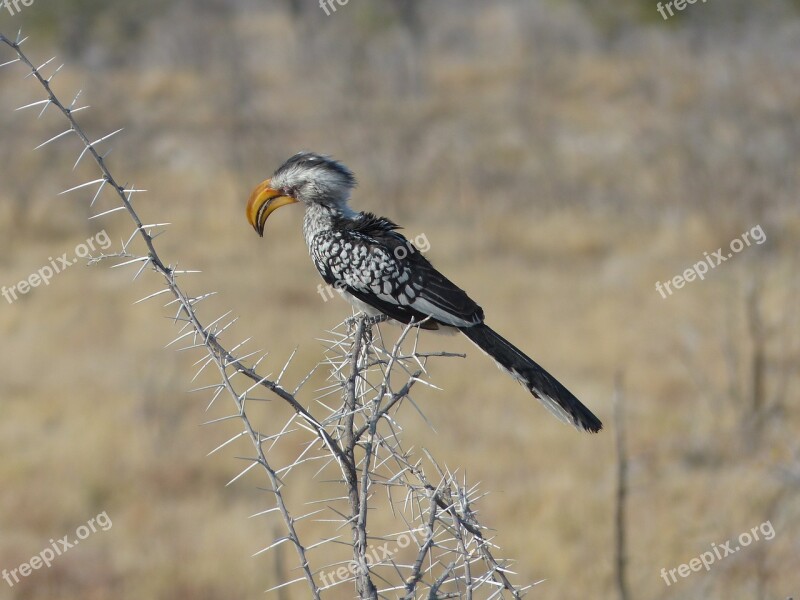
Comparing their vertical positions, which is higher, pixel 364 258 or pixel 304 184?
pixel 304 184

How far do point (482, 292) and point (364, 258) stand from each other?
30.3ft

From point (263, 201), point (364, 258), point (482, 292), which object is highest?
point (482, 292)

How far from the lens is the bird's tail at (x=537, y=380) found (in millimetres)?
2783

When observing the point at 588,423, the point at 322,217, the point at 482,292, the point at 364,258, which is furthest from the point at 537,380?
the point at 482,292

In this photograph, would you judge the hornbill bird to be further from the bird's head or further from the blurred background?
the blurred background

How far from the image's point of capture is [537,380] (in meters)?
2.95

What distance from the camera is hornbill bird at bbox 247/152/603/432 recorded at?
129 inches

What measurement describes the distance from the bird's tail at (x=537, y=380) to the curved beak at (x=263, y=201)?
30.6 inches

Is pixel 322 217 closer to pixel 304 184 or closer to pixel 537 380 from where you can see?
pixel 304 184

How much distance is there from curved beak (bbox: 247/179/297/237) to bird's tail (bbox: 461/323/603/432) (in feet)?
2.55

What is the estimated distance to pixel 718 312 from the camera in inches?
458

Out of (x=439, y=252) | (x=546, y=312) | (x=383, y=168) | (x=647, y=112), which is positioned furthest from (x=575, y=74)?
(x=546, y=312)

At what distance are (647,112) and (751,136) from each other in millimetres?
6174

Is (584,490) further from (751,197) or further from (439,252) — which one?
(439,252)
